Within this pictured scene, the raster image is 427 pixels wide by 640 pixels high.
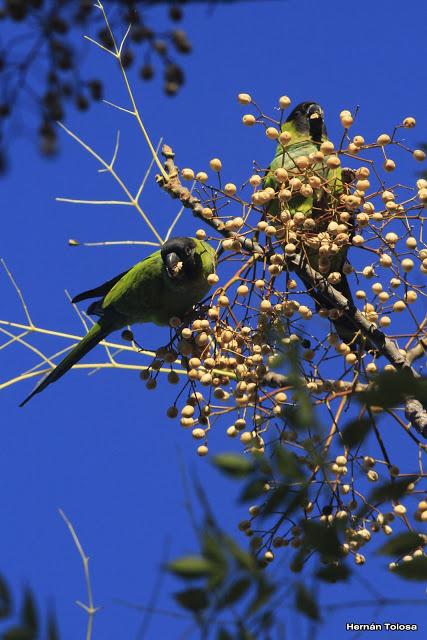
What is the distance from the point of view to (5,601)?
154cm

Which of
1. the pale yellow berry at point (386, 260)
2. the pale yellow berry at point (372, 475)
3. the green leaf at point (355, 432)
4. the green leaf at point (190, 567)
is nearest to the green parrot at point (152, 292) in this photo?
the pale yellow berry at point (386, 260)

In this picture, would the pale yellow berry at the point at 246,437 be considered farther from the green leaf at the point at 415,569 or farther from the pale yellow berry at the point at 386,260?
the green leaf at the point at 415,569

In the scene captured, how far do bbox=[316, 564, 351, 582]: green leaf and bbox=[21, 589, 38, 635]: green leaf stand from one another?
1.77 feet

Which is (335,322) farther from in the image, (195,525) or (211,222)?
(195,525)

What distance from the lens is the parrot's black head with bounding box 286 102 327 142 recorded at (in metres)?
5.42

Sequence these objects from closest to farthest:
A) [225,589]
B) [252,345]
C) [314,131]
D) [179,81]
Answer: [225,589] < [179,81] < [252,345] < [314,131]

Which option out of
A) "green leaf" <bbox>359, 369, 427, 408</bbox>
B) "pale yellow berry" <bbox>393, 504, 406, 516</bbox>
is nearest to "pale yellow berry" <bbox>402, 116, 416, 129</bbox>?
"pale yellow berry" <bbox>393, 504, 406, 516</bbox>

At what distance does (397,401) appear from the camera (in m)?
1.56

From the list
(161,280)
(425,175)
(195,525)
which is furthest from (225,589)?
(161,280)

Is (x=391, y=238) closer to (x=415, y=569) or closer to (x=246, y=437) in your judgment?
(x=246, y=437)

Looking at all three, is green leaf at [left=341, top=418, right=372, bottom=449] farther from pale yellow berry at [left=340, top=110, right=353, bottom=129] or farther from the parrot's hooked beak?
the parrot's hooked beak

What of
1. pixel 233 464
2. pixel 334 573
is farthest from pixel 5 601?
pixel 334 573

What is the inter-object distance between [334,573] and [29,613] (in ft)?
1.94

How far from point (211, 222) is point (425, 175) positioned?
1618mm
